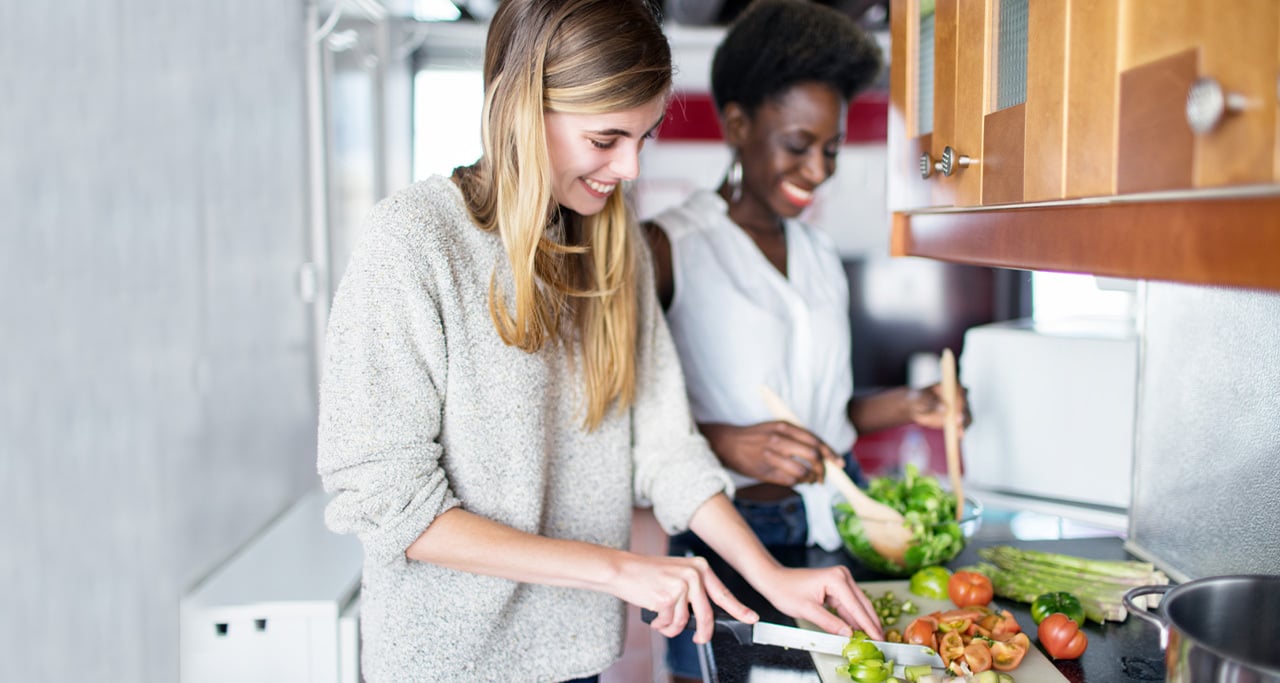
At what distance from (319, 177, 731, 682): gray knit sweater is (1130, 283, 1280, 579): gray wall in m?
0.63

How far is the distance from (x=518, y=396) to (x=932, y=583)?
0.62 metres

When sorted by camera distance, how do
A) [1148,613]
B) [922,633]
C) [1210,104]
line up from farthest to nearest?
[922,633]
[1148,613]
[1210,104]

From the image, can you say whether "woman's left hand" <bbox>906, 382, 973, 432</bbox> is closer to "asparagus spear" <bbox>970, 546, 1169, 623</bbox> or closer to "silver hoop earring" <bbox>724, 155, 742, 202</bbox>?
"asparagus spear" <bbox>970, 546, 1169, 623</bbox>

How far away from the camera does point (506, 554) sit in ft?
3.40

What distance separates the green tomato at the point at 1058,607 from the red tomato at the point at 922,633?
0.16 metres

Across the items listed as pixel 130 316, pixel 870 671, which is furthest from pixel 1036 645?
pixel 130 316

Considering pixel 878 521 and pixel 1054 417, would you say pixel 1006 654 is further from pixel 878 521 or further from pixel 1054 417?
pixel 1054 417

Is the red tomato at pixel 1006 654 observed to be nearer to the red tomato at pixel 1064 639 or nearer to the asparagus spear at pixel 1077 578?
the red tomato at pixel 1064 639

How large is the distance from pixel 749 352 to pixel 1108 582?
25.2 inches

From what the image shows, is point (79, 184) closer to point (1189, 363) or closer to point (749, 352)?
point (749, 352)

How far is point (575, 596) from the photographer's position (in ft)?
3.95

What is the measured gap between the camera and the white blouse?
5.49 feet

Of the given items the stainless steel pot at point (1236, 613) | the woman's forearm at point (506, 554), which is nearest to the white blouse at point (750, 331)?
the woman's forearm at point (506, 554)

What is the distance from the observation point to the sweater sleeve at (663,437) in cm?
127
